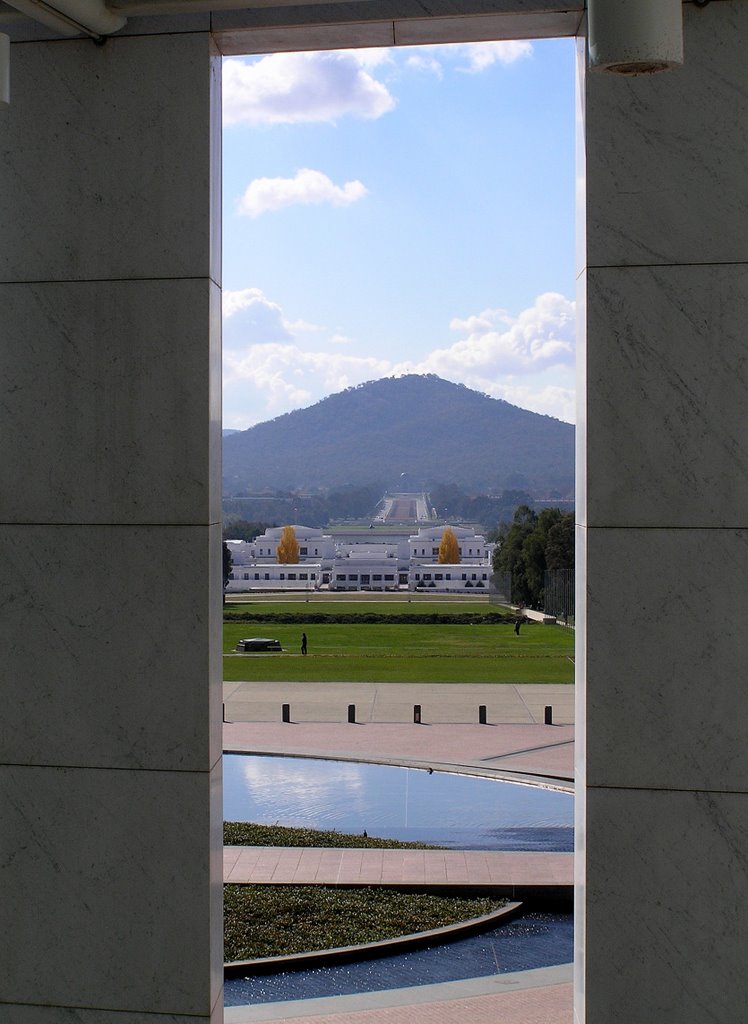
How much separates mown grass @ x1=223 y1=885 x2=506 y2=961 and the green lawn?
1993cm

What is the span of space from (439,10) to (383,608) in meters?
64.6

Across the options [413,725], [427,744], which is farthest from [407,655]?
[427,744]

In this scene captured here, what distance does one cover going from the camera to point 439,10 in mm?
4832
